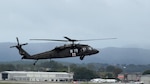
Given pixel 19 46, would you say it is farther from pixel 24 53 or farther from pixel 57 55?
pixel 57 55

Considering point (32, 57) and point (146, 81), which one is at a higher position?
point (32, 57)

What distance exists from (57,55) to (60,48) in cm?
117

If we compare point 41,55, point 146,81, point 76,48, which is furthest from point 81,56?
point 146,81

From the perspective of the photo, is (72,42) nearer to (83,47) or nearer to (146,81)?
(83,47)

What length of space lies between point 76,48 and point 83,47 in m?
1.37

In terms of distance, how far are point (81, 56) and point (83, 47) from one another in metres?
1.55

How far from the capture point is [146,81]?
175 meters

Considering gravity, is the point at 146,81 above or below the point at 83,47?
below

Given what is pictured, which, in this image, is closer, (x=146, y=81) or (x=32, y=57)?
(x=32, y=57)

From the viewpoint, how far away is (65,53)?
66188mm

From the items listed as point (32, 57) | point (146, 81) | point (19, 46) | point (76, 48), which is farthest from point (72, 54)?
point (146, 81)

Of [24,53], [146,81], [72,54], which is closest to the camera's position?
[72,54]

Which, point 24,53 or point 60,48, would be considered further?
point 24,53

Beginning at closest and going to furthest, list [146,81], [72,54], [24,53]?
1. [72,54]
2. [24,53]
3. [146,81]
